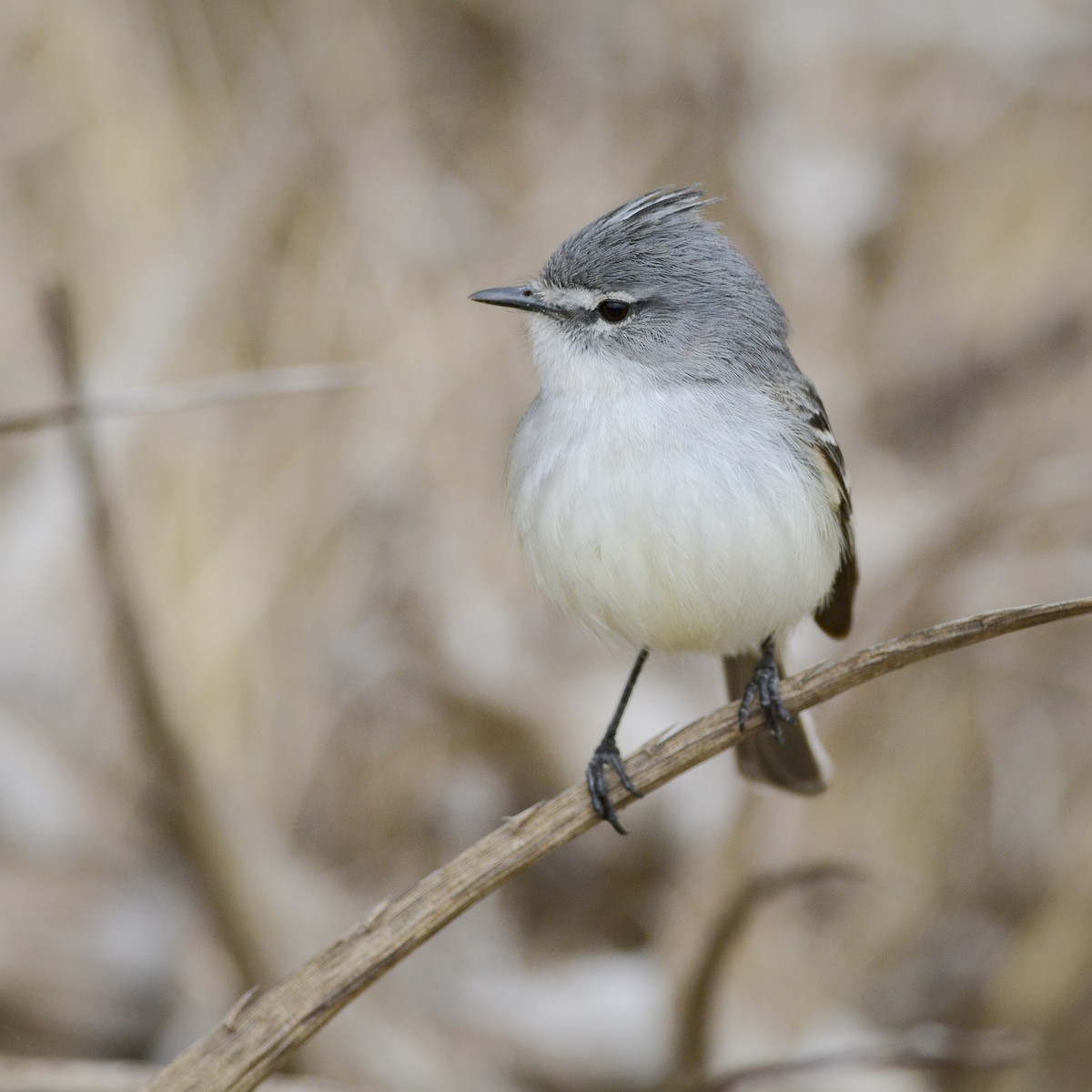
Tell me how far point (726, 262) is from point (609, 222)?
257mm

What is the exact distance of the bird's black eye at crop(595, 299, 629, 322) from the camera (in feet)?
8.30

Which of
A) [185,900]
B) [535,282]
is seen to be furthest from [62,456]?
[535,282]

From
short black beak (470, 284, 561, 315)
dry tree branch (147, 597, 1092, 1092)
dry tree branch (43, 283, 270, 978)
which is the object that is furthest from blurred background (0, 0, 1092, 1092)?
dry tree branch (147, 597, 1092, 1092)

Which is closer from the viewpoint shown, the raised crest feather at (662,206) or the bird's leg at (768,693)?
the bird's leg at (768,693)

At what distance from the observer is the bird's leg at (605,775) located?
213cm

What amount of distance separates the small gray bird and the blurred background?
49.1 inches

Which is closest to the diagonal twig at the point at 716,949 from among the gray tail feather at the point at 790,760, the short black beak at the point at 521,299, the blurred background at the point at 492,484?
the gray tail feather at the point at 790,760

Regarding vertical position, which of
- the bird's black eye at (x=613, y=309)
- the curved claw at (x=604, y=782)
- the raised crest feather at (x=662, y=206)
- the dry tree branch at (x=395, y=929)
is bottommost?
the dry tree branch at (x=395, y=929)

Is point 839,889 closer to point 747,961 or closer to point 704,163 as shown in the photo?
point 747,961

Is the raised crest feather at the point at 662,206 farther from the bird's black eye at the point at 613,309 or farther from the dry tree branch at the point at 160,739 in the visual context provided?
the dry tree branch at the point at 160,739

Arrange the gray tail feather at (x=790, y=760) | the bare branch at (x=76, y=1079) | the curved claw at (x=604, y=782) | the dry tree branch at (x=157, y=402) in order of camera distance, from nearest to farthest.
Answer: the dry tree branch at (x=157, y=402) < the curved claw at (x=604, y=782) < the bare branch at (x=76, y=1079) < the gray tail feather at (x=790, y=760)

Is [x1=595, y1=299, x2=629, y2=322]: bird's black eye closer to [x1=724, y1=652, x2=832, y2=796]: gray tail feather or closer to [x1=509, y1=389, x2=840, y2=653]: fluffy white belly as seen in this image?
[x1=509, y1=389, x2=840, y2=653]: fluffy white belly

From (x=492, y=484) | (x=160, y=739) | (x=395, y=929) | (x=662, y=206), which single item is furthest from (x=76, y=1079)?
(x=492, y=484)

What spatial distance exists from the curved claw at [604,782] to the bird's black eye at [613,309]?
91cm
